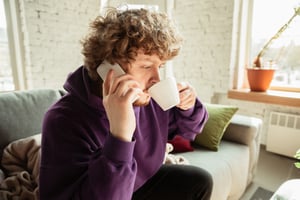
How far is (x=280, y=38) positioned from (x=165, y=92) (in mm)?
2048

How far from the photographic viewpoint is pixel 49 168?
25.0 inches

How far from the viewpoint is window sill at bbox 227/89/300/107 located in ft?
6.52

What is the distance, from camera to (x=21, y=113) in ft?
3.83

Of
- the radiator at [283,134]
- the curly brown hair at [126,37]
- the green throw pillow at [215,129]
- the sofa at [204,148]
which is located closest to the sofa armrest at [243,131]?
the sofa at [204,148]

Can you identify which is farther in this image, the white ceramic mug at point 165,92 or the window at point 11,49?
the window at point 11,49

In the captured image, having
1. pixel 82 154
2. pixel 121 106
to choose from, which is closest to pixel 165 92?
pixel 121 106

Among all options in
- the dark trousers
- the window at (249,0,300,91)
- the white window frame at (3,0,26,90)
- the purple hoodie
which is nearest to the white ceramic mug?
the purple hoodie

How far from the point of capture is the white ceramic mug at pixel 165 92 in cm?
71

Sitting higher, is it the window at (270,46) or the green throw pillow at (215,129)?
the window at (270,46)

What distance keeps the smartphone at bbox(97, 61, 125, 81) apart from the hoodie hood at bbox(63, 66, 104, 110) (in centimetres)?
7

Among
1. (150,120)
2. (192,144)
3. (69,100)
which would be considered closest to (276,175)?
(192,144)

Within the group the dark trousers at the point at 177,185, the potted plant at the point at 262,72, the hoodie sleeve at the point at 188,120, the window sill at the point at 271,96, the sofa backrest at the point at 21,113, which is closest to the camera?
the dark trousers at the point at 177,185

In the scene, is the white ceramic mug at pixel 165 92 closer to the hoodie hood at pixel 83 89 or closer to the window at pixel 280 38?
the hoodie hood at pixel 83 89

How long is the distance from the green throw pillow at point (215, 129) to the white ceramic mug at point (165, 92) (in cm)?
83
